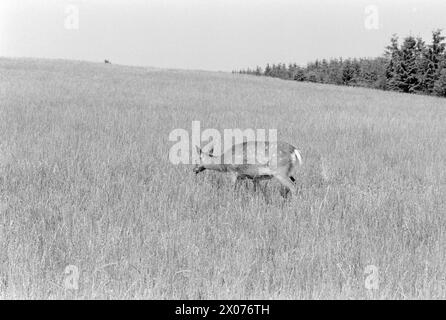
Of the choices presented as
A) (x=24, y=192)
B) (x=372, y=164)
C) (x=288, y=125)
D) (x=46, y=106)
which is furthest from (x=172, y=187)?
(x=46, y=106)

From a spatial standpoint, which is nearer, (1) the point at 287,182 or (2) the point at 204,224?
(2) the point at 204,224

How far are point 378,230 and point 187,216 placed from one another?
83.6 inches

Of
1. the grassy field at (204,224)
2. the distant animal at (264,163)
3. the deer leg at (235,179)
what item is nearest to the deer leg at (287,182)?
the distant animal at (264,163)

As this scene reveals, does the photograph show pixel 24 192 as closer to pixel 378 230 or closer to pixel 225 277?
pixel 225 277

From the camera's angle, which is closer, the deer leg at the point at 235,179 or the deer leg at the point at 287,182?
the deer leg at the point at 287,182

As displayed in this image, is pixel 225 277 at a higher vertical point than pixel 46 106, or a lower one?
lower

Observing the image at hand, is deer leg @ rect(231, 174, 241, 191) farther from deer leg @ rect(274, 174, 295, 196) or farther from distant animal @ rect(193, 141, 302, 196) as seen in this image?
deer leg @ rect(274, 174, 295, 196)

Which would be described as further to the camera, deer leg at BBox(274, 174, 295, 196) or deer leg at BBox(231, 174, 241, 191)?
deer leg at BBox(231, 174, 241, 191)

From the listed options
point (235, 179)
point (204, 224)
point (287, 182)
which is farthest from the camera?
point (235, 179)

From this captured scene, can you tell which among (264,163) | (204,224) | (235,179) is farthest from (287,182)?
(204,224)

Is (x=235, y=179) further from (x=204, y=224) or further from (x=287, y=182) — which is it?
(x=204, y=224)

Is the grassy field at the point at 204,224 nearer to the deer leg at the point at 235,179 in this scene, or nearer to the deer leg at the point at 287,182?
the deer leg at the point at 235,179

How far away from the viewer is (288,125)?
14.2m

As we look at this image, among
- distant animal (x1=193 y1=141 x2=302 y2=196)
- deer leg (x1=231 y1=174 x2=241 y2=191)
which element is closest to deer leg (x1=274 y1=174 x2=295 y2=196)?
distant animal (x1=193 y1=141 x2=302 y2=196)
